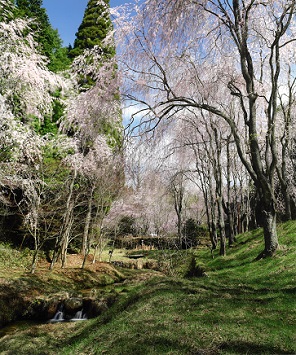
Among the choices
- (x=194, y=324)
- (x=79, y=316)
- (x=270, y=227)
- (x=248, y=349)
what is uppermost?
(x=270, y=227)

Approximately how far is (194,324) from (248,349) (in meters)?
1.04

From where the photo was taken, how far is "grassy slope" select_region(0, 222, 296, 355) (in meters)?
3.70

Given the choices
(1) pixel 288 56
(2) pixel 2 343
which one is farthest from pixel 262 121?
(2) pixel 2 343

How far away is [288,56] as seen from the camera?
12.2 meters

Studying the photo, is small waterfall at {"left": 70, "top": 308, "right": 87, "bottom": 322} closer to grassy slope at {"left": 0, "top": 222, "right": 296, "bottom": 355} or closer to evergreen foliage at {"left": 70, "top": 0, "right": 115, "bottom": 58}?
grassy slope at {"left": 0, "top": 222, "right": 296, "bottom": 355}

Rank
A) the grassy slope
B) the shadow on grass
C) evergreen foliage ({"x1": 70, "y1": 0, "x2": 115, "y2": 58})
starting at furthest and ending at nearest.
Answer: evergreen foliage ({"x1": 70, "y1": 0, "x2": 115, "y2": 58}) < the grassy slope < the shadow on grass

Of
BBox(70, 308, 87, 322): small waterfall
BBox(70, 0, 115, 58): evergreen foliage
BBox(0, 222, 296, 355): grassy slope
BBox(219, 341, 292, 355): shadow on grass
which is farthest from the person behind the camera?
BBox(70, 0, 115, 58): evergreen foliage

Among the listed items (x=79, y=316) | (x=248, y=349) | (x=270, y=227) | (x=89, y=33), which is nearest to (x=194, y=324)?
(x=248, y=349)

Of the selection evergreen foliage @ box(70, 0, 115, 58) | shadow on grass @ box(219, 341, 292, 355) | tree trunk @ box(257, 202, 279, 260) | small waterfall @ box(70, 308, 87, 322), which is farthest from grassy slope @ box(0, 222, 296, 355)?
evergreen foliage @ box(70, 0, 115, 58)

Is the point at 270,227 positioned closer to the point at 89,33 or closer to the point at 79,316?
the point at 79,316

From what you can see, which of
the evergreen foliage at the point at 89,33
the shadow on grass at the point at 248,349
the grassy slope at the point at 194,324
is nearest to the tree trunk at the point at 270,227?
the grassy slope at the point at 194,324

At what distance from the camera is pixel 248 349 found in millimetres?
3400

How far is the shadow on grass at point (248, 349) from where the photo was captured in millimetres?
3305

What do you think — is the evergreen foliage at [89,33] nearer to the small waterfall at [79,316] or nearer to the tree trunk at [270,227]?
the tree trunk at [270,227]
